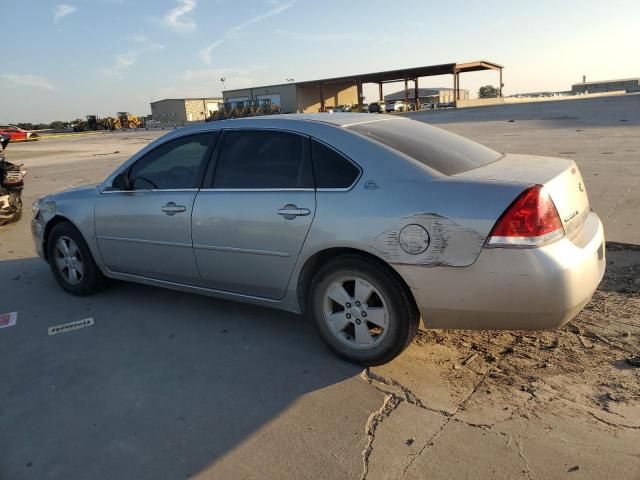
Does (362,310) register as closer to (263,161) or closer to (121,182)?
(263,161)

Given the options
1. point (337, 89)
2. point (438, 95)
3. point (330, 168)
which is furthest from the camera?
point (438, 95)

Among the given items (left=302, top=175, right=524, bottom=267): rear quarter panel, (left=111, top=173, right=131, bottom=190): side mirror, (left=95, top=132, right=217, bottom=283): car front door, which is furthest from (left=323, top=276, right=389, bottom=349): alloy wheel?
(left=111, top=173, right=131, bottom=190): side mirror

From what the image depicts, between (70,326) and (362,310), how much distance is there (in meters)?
2.56

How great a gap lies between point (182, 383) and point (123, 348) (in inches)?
31.4

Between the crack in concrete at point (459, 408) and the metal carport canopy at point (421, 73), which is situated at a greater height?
the metal carport canopy at point (421, 73)

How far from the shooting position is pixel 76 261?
4.95m

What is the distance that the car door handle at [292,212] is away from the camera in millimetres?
3379

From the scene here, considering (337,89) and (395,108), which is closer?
(395,108)

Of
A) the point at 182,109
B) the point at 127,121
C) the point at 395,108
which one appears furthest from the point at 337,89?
the point at 127,121

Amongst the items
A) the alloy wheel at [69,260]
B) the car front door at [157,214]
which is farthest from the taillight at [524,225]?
the alloy wheel at [69,260]

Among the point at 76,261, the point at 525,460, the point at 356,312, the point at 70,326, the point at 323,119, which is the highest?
the point at 323,119

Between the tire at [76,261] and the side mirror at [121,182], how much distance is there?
679mm

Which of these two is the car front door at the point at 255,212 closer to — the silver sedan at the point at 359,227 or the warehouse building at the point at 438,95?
the silver sedan at the point at 359,227

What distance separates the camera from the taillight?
109 inches
